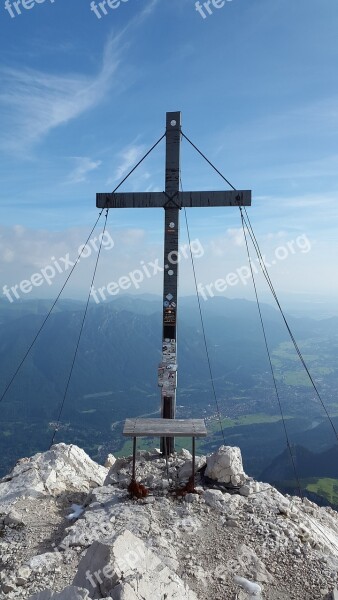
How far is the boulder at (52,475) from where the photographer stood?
32.6ft

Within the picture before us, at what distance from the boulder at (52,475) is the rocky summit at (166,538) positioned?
0.16 feet

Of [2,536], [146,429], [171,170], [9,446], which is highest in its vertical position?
[171,170]

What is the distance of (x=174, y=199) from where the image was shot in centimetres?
1080

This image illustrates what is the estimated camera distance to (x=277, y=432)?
156 meters

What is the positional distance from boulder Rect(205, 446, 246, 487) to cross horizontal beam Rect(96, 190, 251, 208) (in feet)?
22.0

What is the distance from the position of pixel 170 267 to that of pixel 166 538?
667 cm

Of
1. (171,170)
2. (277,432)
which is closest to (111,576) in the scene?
(171,170)

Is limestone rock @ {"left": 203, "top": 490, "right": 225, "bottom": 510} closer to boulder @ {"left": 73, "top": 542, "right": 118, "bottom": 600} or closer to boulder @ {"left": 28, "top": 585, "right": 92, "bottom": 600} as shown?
boulder @ {"left": 73, "top": 542, "right": 118, "bottom": 600}

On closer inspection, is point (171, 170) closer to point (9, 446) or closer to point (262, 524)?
point (262, 524)

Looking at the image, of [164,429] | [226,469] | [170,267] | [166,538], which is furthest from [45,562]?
[170,267]

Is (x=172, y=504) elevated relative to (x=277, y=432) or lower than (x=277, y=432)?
elevated

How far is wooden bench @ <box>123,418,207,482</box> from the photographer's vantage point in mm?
8742

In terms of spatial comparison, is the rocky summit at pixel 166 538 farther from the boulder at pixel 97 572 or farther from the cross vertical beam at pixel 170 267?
the cross vertical beam at pixel 170 267

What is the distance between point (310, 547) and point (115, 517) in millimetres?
3802
